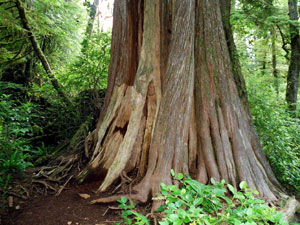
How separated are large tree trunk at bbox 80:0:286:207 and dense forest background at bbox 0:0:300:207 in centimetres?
115

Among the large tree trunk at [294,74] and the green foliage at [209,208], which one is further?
the large tree trunk at [294,74]

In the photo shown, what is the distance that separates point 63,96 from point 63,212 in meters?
3.83

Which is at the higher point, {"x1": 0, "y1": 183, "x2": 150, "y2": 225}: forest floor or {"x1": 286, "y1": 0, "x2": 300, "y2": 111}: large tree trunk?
{"x1": 286, "y1": 0, "x2": 300, "y2": 111}: large tree trunk

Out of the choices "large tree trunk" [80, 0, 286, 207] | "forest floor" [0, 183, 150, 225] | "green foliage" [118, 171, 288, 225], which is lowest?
"forest floor" [0, 183, 150, 225]

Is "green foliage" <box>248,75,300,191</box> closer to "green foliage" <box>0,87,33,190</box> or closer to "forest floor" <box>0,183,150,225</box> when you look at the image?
"forest floor" <box>0,183,150,225</box>

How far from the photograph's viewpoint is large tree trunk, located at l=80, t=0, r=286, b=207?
10.3ft

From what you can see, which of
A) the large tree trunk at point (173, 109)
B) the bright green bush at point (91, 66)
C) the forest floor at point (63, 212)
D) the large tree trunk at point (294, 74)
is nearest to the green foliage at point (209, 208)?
the forest floor at point (63, 212)

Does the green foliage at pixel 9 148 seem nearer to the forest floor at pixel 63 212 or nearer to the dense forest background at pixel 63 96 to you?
the dense forest background at pixel 63 96

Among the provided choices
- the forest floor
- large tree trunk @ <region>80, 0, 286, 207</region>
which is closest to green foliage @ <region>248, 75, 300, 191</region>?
large tree trunk @ <region>80, 0, 286, 207</region>

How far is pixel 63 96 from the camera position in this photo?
603 centimetres

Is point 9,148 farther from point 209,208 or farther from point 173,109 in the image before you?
point 209,208

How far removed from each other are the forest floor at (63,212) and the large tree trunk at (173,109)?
0.36 metres

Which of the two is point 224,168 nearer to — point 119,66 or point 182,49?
point 182,49

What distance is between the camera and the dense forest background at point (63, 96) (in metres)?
4.39
